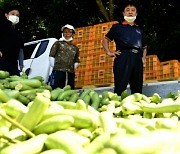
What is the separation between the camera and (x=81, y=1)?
12.8 metres

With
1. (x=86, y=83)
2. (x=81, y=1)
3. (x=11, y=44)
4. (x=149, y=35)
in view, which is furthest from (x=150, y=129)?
(x=81, y=1)

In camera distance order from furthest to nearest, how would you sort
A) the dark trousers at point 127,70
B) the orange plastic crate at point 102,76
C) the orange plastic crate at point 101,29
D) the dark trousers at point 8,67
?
the orange plastic crate at point 101,29
the orange plastic crate at point 102,76
the dark trousers at point 8,67
the dark trousers at point 127,70

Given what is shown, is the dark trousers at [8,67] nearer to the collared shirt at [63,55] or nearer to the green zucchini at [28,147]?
the collared shirt at [63,55]

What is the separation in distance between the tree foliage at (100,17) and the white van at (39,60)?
2712 millimetres

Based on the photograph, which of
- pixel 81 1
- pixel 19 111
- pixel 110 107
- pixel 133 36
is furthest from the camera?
pixel 81 1

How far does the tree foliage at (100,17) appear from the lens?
10.9 metres

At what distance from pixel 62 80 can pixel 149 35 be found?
5771 mm

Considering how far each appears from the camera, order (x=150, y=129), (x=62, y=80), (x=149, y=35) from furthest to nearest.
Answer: (x=149, y=35), (x=62, y=80), (x=150, y=129)

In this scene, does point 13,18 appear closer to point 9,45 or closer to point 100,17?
point 9,45

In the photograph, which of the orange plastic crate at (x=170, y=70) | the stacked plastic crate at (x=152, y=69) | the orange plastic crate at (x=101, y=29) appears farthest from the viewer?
the orange plastic crate at (x=101, y=29)

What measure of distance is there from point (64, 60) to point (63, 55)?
0.26 ft

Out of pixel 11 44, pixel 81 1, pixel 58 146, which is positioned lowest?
pixel 58 146

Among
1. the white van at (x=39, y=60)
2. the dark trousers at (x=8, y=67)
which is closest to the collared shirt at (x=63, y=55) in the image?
the dark trousers at (x=8, y=67)

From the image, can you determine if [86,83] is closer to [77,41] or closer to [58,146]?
[77,41]
